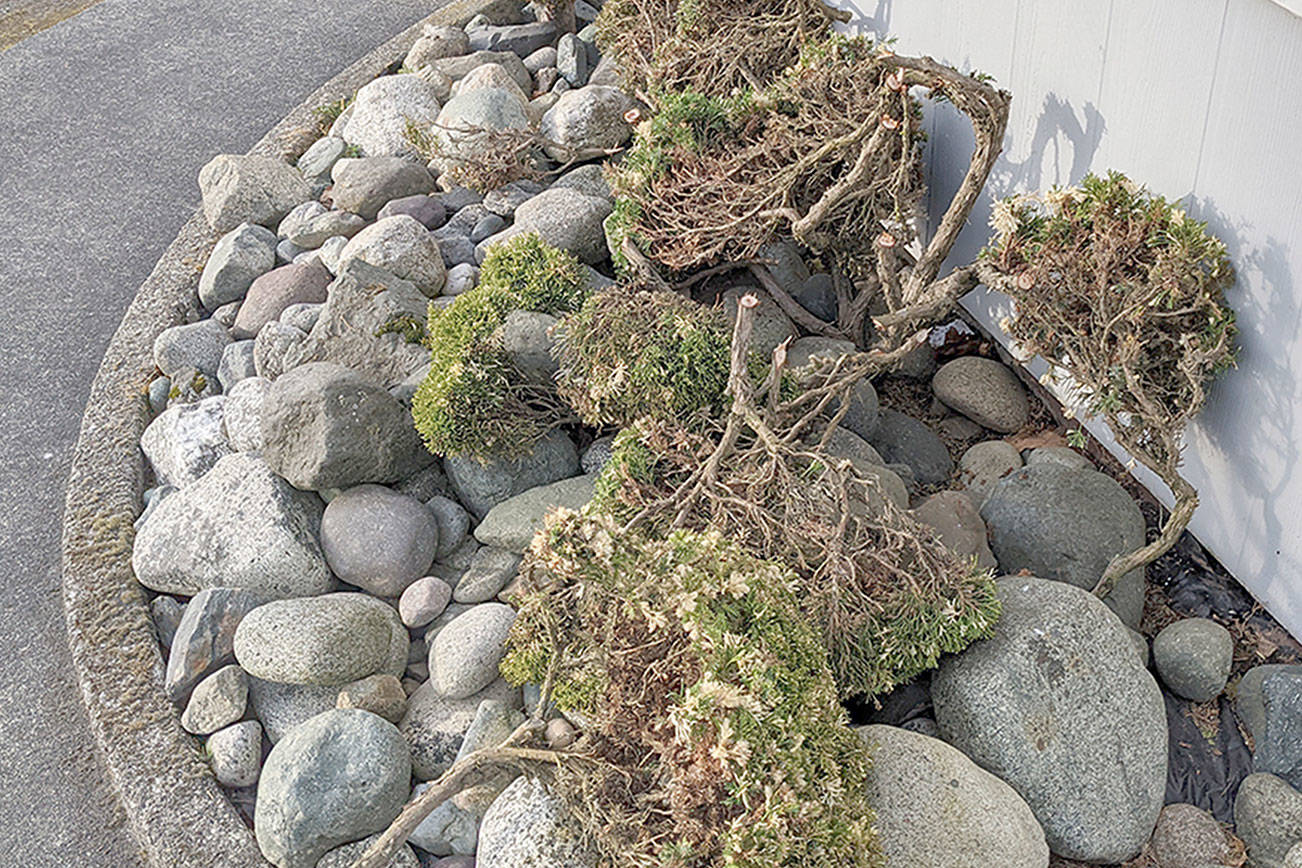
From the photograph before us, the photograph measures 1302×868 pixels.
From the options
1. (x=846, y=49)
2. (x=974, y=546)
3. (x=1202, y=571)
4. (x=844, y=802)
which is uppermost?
(x=846, y=49)

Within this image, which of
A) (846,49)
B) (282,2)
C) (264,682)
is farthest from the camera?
(282,2)

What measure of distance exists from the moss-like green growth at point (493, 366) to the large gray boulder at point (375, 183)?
1562 mm

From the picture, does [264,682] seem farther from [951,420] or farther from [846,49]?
[846,49]

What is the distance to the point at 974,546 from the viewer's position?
4.29 meters

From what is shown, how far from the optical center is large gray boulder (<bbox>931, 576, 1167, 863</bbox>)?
11.6 feet

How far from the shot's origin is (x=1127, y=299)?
3.78 meters

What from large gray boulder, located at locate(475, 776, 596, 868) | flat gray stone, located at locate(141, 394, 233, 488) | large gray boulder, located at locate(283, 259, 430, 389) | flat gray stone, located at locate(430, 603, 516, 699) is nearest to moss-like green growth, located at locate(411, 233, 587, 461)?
large gray boulder, located at locate(283, 259, 430, 389)

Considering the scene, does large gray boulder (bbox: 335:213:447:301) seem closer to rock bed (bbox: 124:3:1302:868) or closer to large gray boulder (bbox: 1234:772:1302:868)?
rock bed (bbox: 124:3:1302:868)

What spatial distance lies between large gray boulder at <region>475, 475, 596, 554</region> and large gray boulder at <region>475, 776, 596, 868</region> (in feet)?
3.70

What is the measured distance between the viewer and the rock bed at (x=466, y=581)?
11.7 ft

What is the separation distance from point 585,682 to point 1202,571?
2.42m

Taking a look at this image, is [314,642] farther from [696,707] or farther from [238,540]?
[696,707]

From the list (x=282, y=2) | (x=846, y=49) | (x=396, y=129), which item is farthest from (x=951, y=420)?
(x=282, y=2)

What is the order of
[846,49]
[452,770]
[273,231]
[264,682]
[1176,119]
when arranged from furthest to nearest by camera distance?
[273,231], [846,49], [264,682], [1176,119], [452,770]
